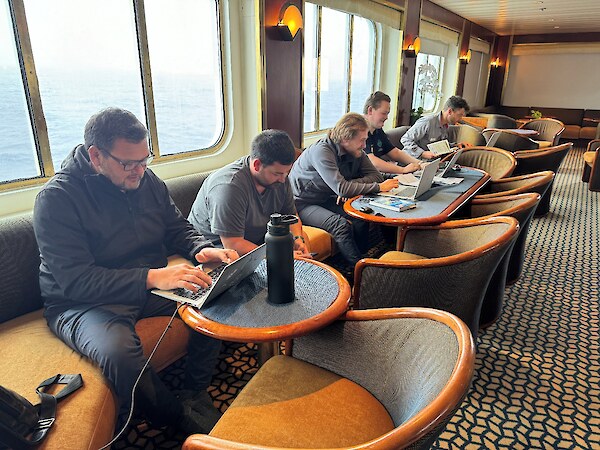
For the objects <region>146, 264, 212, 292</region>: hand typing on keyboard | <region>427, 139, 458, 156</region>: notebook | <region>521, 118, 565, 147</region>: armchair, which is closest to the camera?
<region>146, 264, 212, 292</region>: hand typing on keyboard

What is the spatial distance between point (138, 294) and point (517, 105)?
12.9 m

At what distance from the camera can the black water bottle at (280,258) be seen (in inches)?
51.0

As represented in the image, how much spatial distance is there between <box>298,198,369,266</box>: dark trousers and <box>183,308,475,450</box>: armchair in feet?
5.30

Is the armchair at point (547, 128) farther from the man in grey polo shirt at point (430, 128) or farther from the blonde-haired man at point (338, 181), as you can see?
the blonde-haired man at point (338, 181)

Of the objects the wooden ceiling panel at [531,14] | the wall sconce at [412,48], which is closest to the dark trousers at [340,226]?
the wall sconce at [412,48]

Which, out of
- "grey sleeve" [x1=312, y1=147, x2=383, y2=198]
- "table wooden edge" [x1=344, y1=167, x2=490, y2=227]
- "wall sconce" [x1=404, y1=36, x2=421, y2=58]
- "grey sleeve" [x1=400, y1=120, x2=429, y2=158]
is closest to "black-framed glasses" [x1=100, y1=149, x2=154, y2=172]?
"table wooden edge" [x1=344, y1=167, x2=490, y2=227]

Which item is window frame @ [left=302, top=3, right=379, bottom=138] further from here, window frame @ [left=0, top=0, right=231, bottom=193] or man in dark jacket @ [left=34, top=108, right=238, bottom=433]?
man in dark jacket @ [left=34, top=108, right=238, bottom=433]

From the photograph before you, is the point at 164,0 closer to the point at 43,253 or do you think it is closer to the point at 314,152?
the point at 314,152

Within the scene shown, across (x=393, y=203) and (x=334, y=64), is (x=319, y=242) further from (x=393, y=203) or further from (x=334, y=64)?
(x=334, y=64)

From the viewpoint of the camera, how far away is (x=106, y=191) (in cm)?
170

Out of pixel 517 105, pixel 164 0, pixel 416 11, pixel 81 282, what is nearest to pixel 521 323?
pixel 81 282

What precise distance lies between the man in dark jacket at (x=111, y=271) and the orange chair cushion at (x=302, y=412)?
43 centimetres

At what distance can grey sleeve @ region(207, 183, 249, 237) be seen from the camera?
1.99 m

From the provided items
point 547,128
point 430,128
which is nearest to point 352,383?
point 430,128
